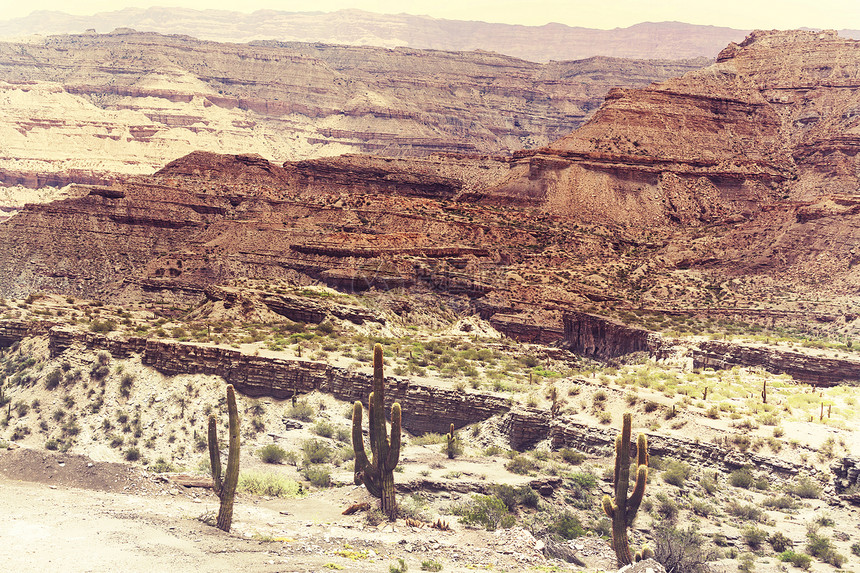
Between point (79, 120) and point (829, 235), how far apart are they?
457 ft

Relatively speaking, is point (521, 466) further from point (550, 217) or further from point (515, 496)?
point (550, 217)

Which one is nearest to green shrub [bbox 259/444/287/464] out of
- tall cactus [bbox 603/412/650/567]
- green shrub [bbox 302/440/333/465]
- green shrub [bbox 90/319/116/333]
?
green shrub [bbox 302/440/333/465]

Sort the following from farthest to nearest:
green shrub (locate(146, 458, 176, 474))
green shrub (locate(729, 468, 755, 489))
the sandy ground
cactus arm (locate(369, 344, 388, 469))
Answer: green shrub (locate(146, 458, 176, 474)) → green shrub (locate(729, 468, 755, 489)) → cactus arm (locate(369, 344, 388, 469)) → the sandy ground

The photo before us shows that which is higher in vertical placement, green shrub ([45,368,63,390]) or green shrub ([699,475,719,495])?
green shrub ([699,475,719,495])

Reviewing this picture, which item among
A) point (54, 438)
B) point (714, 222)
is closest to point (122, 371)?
point (54, 438)

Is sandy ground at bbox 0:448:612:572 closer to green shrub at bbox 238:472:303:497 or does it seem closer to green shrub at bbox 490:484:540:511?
green shrub at bbox 238:472:303:497

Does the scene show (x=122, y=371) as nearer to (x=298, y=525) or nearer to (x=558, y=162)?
(x=298, y=525)

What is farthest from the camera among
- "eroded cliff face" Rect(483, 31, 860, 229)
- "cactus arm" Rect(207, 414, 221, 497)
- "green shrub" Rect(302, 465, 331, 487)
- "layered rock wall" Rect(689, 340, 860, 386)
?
"eroded cliff face" Rect(483, 31, 860, 229)

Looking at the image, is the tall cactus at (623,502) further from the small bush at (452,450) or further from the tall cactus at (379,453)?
the small bush at (452,450)

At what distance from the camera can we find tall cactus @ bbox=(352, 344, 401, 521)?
28.7 m

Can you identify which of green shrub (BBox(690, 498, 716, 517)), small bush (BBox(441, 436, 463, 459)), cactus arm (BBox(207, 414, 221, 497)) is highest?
cactus arm (BBox(207, 414, 221, 497))

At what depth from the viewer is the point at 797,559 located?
26219 mm

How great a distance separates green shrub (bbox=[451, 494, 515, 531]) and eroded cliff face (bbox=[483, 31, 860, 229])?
59004 mm

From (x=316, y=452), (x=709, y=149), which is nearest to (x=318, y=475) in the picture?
(x=316, y=452)
